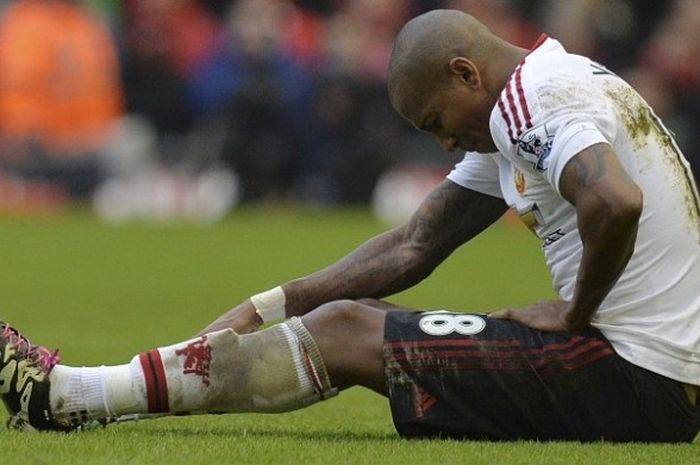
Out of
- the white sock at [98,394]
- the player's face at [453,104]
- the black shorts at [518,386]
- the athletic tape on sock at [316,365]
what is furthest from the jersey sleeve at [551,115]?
the white sock at [98,394]

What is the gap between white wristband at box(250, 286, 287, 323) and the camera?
6.82m

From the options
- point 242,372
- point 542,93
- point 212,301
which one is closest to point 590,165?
point 542,93

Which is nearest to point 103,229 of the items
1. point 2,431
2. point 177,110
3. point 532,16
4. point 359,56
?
point 177,110

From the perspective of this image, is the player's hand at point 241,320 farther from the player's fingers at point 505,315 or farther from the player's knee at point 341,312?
the player's fingers at point 505,315

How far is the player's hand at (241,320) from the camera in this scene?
6.72 metres

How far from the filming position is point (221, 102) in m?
20.6

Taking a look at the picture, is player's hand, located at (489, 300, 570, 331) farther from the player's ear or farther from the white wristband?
the white wristband

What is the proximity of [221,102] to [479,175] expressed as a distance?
14.1 meters

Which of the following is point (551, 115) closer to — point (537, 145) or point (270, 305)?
point (537, 145)

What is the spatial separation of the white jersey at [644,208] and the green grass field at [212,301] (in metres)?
0.36

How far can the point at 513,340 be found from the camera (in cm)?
602

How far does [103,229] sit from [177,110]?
A: 98.9 inches

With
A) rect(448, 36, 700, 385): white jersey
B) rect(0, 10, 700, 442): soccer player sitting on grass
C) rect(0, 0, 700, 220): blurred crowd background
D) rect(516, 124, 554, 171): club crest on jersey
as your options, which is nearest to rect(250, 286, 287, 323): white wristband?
rect(0, 10, 700, 442): soccer player sitting on grass

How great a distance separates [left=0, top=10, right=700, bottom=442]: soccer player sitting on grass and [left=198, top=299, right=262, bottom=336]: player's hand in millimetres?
590
